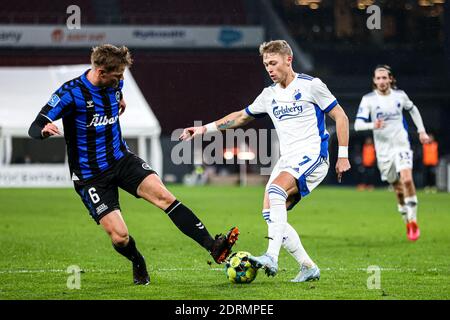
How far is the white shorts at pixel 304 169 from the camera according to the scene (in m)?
7.62

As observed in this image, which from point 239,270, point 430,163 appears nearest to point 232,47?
point 430,163

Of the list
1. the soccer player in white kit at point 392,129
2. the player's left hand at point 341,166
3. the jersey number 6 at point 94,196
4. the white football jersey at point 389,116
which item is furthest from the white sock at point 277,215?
the white football jersey at point 389,116

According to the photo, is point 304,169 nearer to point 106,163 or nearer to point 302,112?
point 302,112

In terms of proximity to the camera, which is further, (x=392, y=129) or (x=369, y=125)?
(x=392, y=129)

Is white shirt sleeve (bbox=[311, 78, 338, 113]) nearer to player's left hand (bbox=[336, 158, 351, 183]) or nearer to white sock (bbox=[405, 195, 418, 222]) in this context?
player's left hand (bbox=[336, 158, 351, 183])

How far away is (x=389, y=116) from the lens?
513 inches

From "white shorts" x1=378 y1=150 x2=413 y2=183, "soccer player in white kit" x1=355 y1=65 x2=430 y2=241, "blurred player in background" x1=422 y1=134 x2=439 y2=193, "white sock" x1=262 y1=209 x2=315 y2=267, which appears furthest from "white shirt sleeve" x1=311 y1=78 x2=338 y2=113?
"blurred player in background" x1=422 y1=134 x2=439 y2=193

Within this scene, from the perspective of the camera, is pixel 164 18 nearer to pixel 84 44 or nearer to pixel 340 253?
pixel 84 44

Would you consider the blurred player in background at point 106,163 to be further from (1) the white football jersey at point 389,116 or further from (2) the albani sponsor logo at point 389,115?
(2) the albani sponsor logo at point 389,115

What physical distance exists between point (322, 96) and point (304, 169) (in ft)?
2.04

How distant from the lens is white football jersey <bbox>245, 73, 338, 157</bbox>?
7602 mm

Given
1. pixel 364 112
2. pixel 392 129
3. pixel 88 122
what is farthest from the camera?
pixel 392 129

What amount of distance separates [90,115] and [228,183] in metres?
27.2

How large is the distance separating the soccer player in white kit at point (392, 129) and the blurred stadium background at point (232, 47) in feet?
65.9
